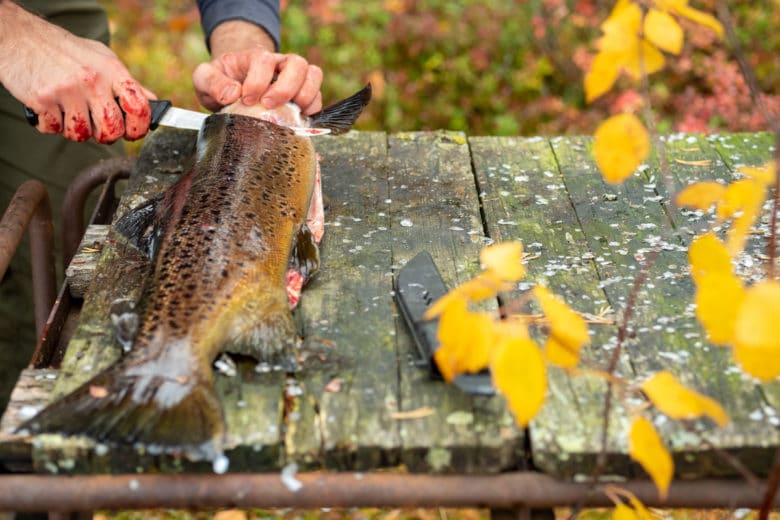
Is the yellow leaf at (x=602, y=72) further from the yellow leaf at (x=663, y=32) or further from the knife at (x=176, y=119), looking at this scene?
the knife at (x=176, y=119)

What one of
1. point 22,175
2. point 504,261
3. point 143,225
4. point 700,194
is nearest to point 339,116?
point 143,225

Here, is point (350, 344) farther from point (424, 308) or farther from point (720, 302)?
point (720, 302)

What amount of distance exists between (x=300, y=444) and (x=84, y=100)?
1.45 m

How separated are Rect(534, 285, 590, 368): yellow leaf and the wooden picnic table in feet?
0.87

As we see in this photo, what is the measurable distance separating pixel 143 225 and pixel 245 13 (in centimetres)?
136

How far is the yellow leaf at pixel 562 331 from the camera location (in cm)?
147

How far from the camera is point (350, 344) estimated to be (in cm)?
209

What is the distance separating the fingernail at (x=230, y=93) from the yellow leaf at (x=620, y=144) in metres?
1.64

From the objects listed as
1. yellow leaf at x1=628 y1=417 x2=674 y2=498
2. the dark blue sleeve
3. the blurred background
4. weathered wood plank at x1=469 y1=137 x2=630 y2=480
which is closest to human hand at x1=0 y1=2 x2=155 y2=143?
the dark blue sleeve

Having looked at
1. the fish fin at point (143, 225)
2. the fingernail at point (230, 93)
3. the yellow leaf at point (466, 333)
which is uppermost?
the fingernail at point (230, 93)

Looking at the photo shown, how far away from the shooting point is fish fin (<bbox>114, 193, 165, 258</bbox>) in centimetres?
235

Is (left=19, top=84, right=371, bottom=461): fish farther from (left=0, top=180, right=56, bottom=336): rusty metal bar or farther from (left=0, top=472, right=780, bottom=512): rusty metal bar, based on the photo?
(left=0, top=180, right=56, bottom=336): rusty metal bar

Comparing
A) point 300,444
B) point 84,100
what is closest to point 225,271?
point 300,444

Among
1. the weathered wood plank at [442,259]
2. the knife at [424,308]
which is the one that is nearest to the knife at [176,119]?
the weathered wood plank at [442,259]
